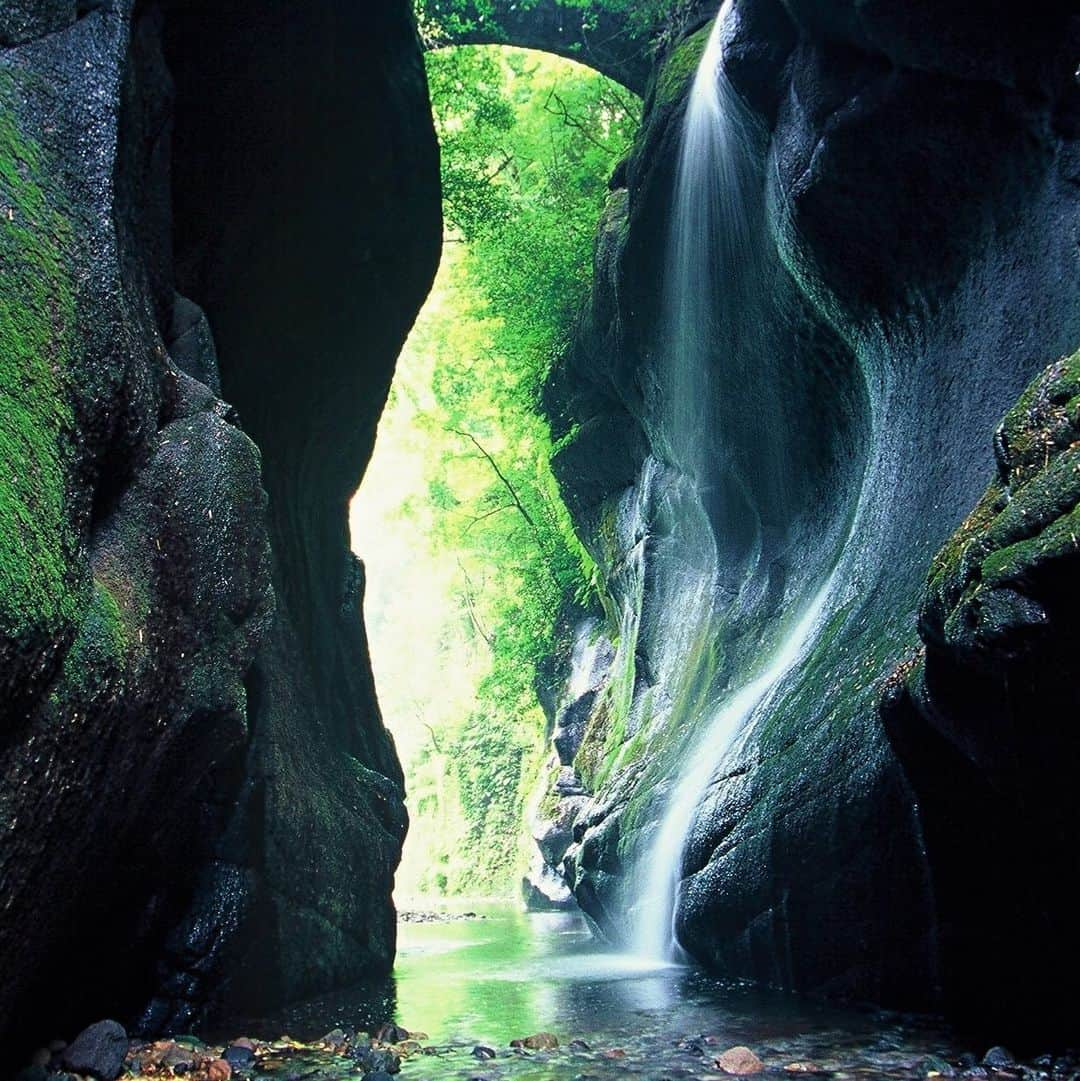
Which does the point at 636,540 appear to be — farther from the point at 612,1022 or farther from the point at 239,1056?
the point at 239,1056

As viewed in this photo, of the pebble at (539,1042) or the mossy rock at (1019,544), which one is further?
the pebble at (539,1042)

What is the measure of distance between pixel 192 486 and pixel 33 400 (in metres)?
1.29

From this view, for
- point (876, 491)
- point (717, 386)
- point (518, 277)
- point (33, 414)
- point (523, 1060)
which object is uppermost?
point (518, 277)

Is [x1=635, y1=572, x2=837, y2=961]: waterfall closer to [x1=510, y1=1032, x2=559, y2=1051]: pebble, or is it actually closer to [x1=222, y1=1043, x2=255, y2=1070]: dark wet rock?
[x1=510, y1=1032, x2=559, y2=1051]: pebble

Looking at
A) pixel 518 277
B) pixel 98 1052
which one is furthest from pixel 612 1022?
pixel 518 277

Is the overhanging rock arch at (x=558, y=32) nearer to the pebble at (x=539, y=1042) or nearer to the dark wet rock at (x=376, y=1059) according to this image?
the pebble at (x=539, y=1042)

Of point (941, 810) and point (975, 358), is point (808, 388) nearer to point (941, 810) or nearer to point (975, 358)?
point (975, 358)

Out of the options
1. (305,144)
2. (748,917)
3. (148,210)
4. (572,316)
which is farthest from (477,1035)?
(572,316)

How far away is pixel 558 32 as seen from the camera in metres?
14.8

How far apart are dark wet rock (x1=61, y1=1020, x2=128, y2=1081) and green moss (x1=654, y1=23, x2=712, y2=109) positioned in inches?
418

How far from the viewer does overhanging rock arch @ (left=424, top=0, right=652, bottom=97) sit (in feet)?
47.2

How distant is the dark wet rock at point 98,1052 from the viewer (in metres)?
4.08

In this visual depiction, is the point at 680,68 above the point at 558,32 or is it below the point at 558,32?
below

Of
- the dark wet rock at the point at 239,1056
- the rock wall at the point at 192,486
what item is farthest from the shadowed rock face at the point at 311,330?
the dark wet rock at the point at 239,1056
